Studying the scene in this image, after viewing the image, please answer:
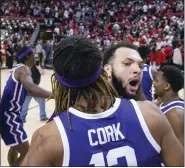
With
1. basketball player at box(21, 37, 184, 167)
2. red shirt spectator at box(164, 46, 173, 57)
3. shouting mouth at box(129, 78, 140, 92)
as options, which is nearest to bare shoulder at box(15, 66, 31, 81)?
shouting mouth at box(129, 78, 140, 92)

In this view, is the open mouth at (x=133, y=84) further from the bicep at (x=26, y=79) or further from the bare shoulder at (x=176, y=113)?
the bicep at (x=26, y=79)

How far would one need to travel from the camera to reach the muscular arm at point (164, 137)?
1461 millimetres

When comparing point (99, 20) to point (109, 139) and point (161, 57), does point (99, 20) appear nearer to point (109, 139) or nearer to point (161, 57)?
point (161, 57)

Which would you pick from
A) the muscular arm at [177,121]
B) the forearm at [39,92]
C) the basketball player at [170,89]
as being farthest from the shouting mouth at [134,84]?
the forearm at [39,92]

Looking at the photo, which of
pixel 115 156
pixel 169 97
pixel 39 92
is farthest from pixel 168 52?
pixel 115 156

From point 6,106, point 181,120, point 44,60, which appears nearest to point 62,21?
point 44,60

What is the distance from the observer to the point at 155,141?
1.46 m

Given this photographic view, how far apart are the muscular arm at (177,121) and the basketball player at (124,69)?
79cm

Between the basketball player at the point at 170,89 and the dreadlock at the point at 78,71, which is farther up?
the dreadlock at the point at 78,71

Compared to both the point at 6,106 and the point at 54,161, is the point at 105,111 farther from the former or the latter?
the point at 6,106

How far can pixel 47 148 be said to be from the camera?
54.1 inches

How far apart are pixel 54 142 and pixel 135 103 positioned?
1.10 feet

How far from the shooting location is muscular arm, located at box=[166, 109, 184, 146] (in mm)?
2756

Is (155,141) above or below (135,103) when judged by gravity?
below
